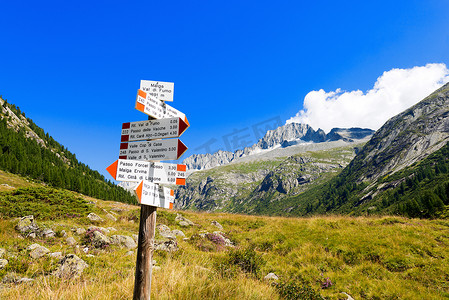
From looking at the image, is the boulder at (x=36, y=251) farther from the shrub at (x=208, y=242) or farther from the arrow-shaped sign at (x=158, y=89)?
A: the arrow-shaped sign at (x=158, y=89)

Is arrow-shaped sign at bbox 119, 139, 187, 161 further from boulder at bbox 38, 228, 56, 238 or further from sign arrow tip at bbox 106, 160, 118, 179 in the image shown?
boulder at bbox 38, 228, 56, 238

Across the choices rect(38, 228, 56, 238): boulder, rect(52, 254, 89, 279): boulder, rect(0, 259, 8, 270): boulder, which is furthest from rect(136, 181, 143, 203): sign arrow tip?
rect(38, 228, 56, 238): boulder

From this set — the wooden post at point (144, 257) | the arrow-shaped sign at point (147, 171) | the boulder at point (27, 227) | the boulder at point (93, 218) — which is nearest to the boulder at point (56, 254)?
the boulder at point (27, 227)

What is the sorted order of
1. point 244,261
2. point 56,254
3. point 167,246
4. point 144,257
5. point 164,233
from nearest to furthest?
point 144,257 → point 56,254 → point 244,261 → point 167,246 → point 164,233

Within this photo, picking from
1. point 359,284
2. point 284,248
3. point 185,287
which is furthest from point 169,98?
point 284,248

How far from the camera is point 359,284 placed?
969 cm

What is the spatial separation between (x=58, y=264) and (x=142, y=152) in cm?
795

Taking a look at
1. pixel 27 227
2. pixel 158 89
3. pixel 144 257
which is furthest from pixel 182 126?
pixel 27 227

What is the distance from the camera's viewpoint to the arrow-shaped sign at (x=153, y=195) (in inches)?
149

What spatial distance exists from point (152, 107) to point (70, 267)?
25.9 ft

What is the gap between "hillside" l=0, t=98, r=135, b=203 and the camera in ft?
248

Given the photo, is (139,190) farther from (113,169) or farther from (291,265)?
(291,265)

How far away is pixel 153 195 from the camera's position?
13.3 feet

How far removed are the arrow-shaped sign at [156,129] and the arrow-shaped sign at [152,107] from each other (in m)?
0.27
